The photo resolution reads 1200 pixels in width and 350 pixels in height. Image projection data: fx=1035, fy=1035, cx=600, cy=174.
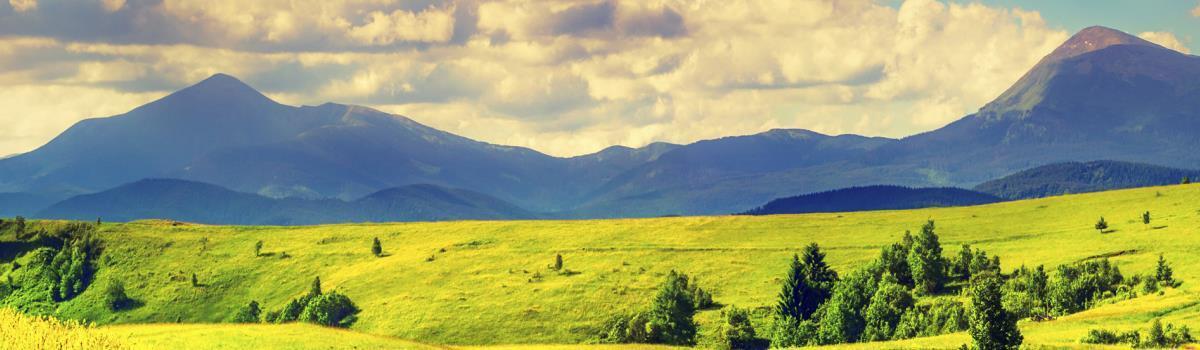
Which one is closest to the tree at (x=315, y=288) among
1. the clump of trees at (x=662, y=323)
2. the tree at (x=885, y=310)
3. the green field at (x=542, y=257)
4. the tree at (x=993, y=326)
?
the green field at (x=542, y=257)

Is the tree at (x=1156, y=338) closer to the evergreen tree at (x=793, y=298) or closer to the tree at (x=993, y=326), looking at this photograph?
the tree at (x=993, y=326)

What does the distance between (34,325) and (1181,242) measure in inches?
4899

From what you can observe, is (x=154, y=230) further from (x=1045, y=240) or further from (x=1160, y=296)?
(x=1160, y=296)

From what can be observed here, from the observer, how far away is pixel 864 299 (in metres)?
107

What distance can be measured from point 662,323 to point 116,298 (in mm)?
91687

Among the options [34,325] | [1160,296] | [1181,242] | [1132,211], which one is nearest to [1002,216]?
[1132,211]

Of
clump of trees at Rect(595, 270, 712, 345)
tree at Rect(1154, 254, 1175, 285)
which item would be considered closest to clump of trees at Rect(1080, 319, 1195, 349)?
tree at Rect(1154, 254, 1175, 285)

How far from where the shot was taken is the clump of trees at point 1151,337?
59000mm

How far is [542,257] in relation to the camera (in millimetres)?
157625

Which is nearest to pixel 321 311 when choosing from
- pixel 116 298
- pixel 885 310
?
pixel 116 298

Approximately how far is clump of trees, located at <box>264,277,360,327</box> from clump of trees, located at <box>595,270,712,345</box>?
125 feet

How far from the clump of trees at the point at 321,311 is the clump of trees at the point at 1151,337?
93.2 m

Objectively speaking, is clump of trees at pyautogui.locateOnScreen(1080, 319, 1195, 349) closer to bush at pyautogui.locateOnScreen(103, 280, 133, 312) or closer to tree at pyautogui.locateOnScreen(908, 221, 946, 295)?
tree at pyautogui.locateOnScreen(908, 221, 946, 295)

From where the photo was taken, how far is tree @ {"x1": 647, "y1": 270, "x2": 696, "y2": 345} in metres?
106
